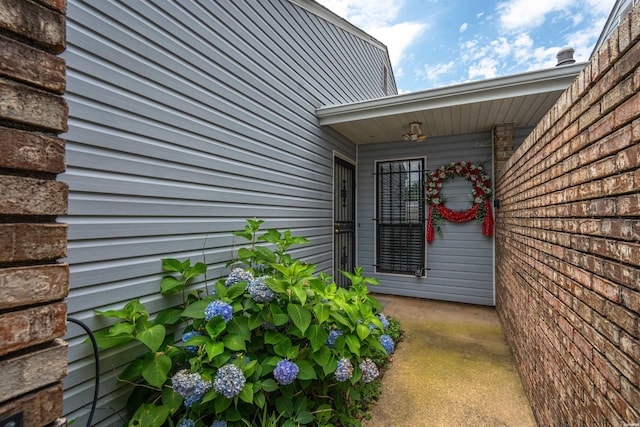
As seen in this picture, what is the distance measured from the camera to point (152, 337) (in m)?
1.46

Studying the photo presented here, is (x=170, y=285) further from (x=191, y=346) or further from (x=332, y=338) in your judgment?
(x=332, y=338)

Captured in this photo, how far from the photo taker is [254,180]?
9.01 ft

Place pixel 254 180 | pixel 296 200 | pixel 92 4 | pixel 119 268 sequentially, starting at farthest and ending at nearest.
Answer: pixel 296 200 → pixel 254 180 → pixel 119 268 → pixel 92 4

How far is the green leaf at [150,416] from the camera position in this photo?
139 cm

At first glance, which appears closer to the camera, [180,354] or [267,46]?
[180,354]

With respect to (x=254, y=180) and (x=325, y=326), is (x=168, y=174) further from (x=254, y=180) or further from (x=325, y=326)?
(x=325, y=326)

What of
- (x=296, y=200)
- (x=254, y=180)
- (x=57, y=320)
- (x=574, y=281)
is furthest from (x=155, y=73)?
(x=574, y=281)

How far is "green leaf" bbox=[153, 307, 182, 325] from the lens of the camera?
1765 millimetres

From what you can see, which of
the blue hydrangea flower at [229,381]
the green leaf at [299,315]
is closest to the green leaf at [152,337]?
the blue hydrangea flower at [229,381]

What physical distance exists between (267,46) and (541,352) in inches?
134

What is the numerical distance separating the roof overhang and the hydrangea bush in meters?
2.54

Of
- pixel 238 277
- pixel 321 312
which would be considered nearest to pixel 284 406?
pixel 321 312

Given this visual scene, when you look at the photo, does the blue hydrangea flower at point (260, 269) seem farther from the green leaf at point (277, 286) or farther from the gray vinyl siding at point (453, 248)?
the gray vinyl siding at point (453, 248)

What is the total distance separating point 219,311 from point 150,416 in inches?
22.2
